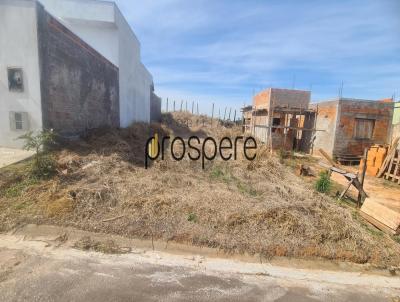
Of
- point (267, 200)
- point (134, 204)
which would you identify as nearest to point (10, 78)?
point (134, 204)

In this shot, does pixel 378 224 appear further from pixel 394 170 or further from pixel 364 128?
pixel 364 128

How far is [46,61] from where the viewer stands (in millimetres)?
6578

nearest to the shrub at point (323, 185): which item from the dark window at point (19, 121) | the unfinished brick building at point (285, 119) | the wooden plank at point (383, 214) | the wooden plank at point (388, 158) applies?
the wooden plank at point (383, 214)

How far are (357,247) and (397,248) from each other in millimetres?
808

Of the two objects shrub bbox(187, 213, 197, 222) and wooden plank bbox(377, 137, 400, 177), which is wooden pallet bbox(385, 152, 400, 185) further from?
shrub bbox(187, 213, 197, 222)

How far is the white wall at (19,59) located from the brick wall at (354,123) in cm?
1363

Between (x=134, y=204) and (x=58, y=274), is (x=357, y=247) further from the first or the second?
(x=58, y=274)

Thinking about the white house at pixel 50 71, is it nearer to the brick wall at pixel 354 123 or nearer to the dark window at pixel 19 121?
the dark window at pixel 19 121

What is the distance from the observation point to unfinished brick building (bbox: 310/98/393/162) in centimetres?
1284

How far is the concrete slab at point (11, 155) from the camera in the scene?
5.67 meters

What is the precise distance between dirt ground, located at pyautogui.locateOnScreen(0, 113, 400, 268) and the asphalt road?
0.43 meters

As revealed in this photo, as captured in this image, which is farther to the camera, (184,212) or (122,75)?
(122,75)

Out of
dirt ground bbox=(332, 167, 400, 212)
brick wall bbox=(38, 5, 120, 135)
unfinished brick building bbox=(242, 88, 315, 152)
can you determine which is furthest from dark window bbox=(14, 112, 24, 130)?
unfinished brick building bbox=(242, 88, 315, 152)

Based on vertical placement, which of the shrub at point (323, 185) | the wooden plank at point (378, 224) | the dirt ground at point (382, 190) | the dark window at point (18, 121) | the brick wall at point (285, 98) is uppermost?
the brick wall at point (285, 98)
